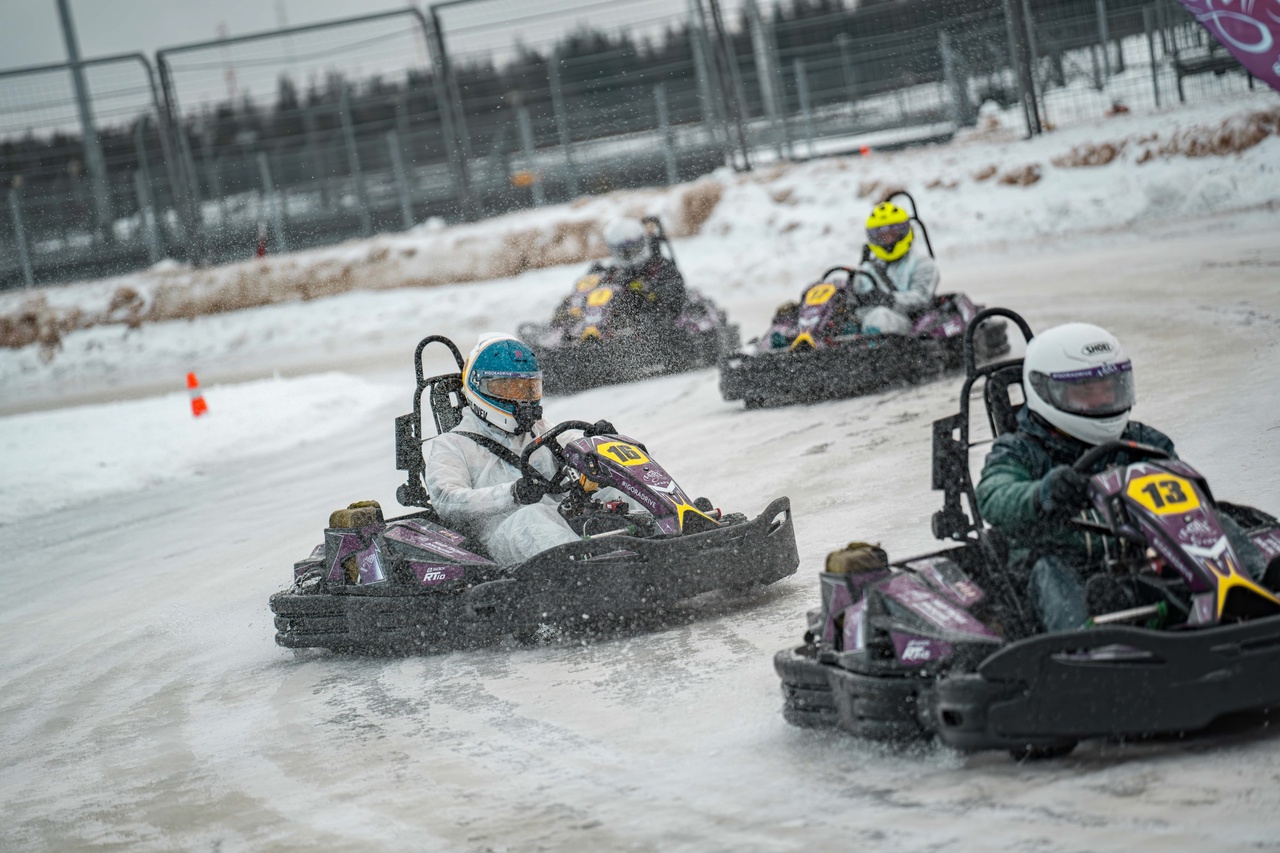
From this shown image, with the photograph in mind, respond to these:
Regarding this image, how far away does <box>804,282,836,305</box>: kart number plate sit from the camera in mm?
9719

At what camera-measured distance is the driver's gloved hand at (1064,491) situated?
3.61 metres

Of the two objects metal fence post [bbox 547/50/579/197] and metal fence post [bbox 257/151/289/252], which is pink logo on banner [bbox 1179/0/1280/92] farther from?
metal fence post [bbox 257/151/289/252]

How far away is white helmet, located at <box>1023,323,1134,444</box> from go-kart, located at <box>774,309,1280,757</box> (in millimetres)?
114

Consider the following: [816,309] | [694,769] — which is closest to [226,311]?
[816,309]

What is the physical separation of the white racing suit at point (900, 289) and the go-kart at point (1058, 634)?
17.5 ft

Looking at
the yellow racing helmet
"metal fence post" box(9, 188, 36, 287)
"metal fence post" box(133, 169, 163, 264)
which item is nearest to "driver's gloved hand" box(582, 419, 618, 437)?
the yellow racing helmet

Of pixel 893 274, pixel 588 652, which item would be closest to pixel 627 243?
pixel 893 274

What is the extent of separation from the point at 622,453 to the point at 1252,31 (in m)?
4.04

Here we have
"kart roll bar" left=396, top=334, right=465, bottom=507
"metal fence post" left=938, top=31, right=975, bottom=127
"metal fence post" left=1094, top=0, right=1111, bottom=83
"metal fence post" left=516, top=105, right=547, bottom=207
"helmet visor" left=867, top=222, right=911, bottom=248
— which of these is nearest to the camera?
"kart roll bar" left=396, top=334, right=465, bottom=507

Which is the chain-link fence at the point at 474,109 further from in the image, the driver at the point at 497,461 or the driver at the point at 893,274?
the driver at the point at 497,461

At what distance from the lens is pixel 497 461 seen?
591 centimetres

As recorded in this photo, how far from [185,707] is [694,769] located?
2461mm

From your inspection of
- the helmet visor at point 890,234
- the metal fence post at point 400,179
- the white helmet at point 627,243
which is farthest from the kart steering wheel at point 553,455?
the metal fence post at point 400,179

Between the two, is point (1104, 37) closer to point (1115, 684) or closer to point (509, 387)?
point (509, 387)
